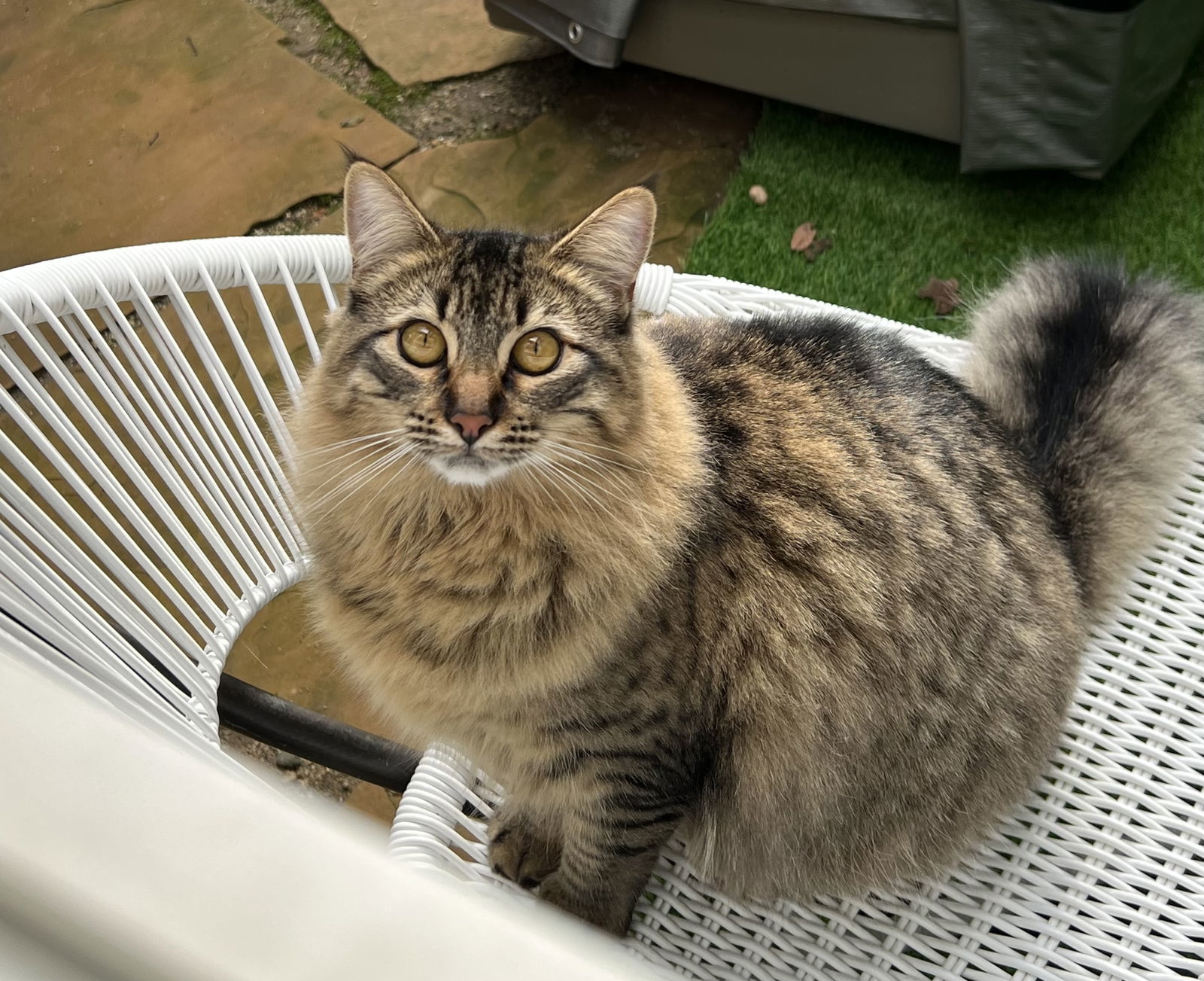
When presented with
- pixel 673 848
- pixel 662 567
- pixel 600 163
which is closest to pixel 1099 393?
pixel 662 567

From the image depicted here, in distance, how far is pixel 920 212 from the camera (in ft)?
7.54

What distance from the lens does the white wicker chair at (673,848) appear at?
90 centimetres

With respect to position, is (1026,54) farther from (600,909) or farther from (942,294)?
(600,909)

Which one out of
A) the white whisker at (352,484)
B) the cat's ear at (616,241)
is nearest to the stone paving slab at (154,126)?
the white whisker at (352,484)

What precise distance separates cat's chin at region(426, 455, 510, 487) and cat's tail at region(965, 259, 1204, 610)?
67 cm

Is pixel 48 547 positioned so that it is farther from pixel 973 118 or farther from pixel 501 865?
pixel 973 118

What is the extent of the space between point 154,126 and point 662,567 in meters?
2.18

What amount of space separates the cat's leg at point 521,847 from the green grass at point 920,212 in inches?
55.8

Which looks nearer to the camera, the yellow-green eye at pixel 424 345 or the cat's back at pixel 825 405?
the yellow-green eye at pixel 424 345

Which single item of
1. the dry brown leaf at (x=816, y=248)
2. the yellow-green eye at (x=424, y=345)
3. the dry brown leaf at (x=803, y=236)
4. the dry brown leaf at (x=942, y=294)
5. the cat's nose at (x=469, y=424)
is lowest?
the dry brown leaf at (x=942, y=294)

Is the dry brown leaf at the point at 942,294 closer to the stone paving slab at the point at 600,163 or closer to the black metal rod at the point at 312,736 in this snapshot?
the stone paving slab at the point at 600,163

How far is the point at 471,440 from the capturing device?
800 mm

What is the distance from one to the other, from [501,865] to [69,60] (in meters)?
2.53

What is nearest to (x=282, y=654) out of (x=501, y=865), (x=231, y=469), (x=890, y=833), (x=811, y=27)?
(x=231, y=469)
